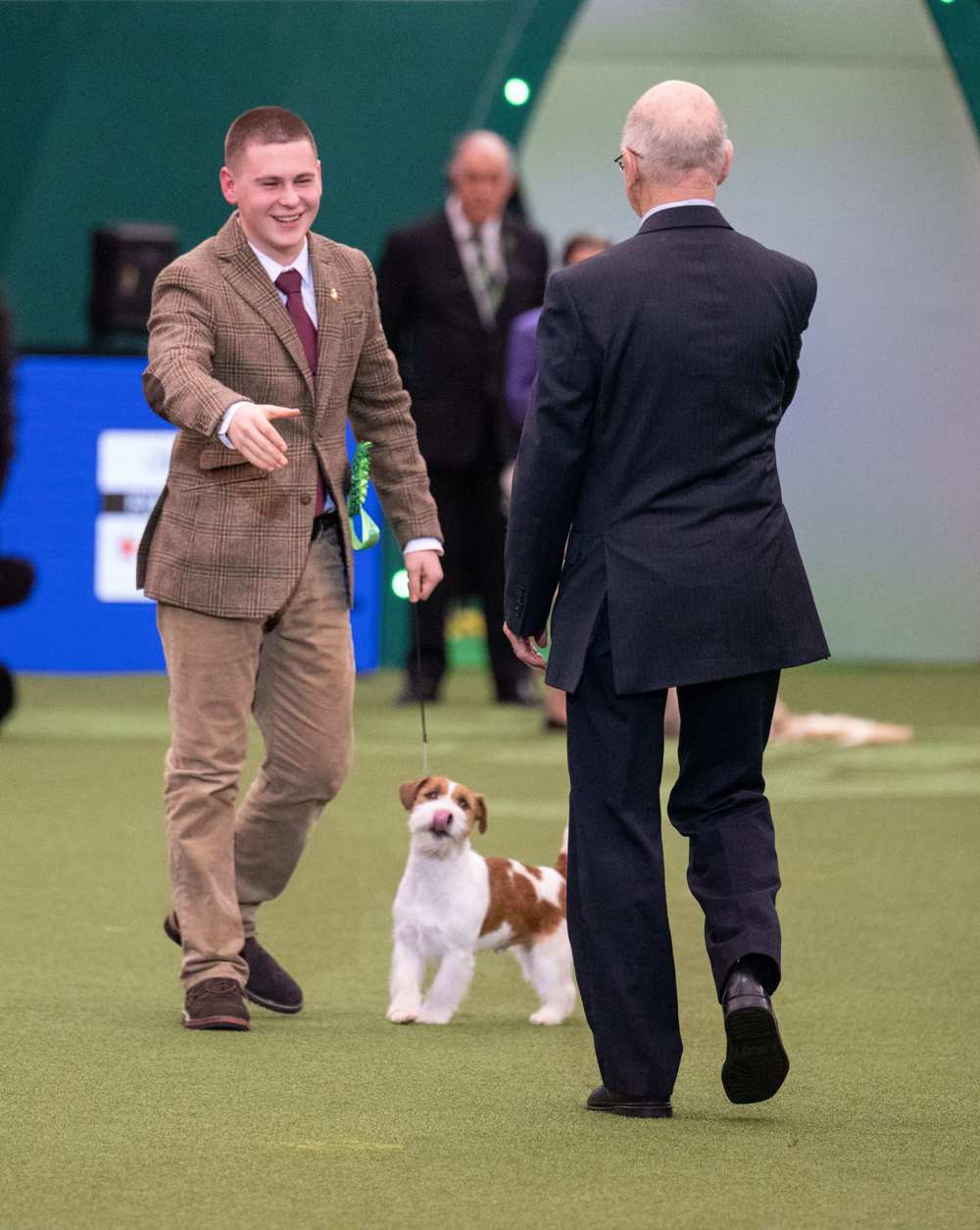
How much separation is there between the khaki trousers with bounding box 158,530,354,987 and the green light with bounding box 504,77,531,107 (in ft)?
25.9

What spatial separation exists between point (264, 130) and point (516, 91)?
7921 millimetres

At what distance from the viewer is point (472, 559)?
10.5 meters

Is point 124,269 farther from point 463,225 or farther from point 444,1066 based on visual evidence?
point 444,1066

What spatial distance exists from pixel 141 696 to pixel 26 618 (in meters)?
0.98

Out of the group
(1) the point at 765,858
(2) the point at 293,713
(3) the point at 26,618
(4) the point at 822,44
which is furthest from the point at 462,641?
(1) the point at 765,858

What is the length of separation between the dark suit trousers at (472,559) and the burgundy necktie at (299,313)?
5733mm

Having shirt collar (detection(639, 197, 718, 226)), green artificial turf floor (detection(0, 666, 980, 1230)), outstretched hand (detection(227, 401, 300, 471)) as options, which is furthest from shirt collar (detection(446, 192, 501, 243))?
shirt collar (detection(639, 197, 718, 226))

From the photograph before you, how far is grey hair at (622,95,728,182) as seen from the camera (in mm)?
3576

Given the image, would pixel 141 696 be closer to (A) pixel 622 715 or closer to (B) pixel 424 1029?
(B) pixel 424 1029

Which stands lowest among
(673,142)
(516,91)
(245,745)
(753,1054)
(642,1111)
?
(642,1111)

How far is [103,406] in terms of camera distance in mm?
11031

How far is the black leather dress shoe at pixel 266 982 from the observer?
4555 mm

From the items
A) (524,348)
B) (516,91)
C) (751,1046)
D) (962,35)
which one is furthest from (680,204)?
(962,35)

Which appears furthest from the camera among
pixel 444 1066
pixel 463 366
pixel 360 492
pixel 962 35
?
pixel 962 35
